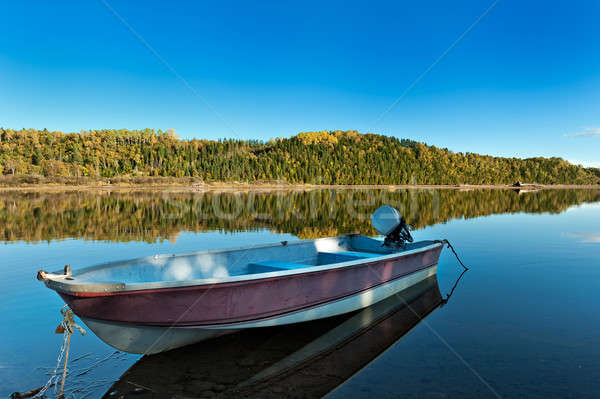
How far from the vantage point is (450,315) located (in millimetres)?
9031

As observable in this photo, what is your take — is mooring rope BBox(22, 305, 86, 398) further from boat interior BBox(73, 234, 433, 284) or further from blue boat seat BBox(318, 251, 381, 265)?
blue boat seat BBox(318, 251, 381, 265)

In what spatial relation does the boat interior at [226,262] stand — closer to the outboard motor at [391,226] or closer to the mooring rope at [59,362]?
the outboard motor at [391,226]

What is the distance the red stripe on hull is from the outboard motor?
3.20 metres

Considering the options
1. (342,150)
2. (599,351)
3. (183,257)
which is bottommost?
(599,351)

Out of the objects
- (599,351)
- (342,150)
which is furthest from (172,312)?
(342,150)

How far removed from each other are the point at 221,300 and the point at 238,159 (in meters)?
141

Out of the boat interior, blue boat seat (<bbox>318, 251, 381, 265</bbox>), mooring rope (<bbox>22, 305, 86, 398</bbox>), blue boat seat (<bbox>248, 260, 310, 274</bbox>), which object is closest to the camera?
mooring rope (<bbox>22, 305, 86, 398</bbox>)

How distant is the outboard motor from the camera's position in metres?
11.4

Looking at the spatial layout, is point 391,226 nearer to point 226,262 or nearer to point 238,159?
point 226,262

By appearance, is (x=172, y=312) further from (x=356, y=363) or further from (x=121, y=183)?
(x=121, y=183)

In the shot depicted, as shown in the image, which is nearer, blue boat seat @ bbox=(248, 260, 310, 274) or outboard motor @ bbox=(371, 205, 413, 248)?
blue boat seat @ bbox=(248, 260, 310, 274)

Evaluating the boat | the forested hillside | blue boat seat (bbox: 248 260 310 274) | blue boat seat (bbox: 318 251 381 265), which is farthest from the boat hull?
the forested hillside

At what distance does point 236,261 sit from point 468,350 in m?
4.83

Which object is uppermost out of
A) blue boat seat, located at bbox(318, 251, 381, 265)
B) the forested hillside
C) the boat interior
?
the forested hillside
